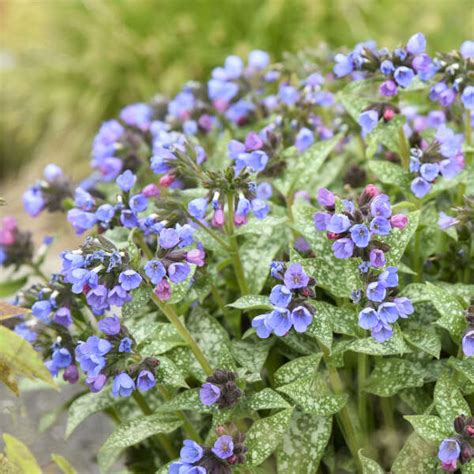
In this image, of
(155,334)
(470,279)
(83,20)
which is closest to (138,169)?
(155,334)

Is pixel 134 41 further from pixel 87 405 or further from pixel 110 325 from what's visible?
pixel 110 325

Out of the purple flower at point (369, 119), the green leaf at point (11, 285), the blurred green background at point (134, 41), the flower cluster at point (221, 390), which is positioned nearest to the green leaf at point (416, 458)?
the flower cluster at point (221, 390)

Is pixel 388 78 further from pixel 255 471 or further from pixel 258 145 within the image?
pixel 255 471

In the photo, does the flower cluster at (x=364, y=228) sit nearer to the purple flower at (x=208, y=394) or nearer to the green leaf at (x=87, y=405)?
the purple flower at (x=208, y=394)

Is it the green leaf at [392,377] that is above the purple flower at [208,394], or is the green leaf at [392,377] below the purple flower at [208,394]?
below

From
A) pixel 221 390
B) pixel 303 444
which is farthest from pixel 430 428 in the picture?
pixel 221 390

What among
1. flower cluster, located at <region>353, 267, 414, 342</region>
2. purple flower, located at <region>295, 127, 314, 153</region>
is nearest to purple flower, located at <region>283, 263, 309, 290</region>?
flower cluster, located at <region>353, 267, 414, 342</region>
